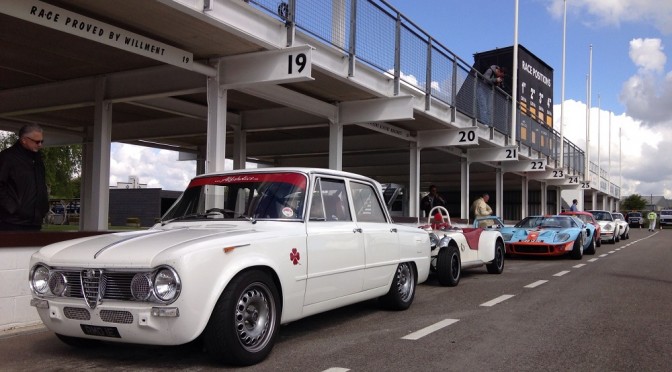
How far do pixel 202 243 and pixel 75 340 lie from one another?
1677 millimetres

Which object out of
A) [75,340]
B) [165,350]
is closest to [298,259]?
[165,350]

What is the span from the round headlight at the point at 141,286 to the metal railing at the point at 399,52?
547cm

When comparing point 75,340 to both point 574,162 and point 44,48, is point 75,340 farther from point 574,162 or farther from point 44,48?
point 574,162

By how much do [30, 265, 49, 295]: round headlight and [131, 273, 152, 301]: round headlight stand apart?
0.94 meters

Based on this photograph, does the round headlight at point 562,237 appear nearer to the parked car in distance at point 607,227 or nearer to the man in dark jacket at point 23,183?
the parked car in distance at point 607,227

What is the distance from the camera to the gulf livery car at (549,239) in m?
15.2

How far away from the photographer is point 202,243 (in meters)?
4.43

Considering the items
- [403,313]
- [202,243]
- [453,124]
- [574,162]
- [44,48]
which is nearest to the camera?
[202,243]

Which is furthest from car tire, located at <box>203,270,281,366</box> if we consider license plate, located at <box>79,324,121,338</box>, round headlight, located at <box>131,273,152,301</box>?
license plate, located at <box>79,324,121,338</box>

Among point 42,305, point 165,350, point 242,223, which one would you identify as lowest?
point 165,350

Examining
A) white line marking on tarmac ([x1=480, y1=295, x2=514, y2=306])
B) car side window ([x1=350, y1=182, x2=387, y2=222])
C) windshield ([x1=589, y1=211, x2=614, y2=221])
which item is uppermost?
car side window ([x1=350, y1=182, x2=387, y2=222])

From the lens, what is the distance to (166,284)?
4223mm

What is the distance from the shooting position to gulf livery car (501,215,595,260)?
598 inches

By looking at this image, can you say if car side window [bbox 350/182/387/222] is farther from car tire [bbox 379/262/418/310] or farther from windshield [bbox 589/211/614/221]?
windshield [bbox 589/211/614/221]
